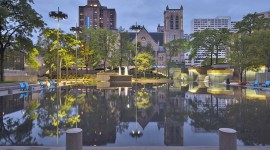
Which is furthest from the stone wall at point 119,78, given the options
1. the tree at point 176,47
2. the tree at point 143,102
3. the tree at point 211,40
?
the tree at point 143,102

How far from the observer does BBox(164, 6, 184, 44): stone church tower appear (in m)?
121

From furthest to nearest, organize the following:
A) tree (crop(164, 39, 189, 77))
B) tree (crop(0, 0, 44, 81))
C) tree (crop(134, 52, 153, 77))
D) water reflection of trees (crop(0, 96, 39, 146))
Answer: tree (crop(164, 39, 189, 77)) → tree (crop(134, 52, 153, 77)) → tree (crop(0, 0, 44, 81)) → water reflection of trees (crop(0, 96, 39, 146))

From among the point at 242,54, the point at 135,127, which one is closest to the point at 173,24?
the point at 242,54

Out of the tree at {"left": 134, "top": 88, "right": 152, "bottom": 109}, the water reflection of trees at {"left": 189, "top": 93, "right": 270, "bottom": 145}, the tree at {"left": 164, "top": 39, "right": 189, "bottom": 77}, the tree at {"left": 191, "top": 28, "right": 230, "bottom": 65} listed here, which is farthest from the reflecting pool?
the tree at {"left": 164, "top": 39, "right": 189, "bottom": 77}

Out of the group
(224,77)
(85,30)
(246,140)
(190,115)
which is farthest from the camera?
(85,30)

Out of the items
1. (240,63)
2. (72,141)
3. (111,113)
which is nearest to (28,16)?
(111,113)

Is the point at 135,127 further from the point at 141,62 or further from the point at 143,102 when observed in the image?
the point at 141,62

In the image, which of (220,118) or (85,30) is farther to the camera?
(85,30)

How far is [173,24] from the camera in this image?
12125 centimetres

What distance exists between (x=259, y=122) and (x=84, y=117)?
844 cm

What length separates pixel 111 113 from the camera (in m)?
11.9

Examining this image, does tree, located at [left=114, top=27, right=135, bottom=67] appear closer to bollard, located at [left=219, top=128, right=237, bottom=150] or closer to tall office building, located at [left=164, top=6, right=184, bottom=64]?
tall office building, located at [left=164, top=6, right=184, bottom=64]

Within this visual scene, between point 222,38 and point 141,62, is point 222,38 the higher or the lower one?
the higher one

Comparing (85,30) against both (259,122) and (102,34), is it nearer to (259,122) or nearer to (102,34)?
(102,34)
